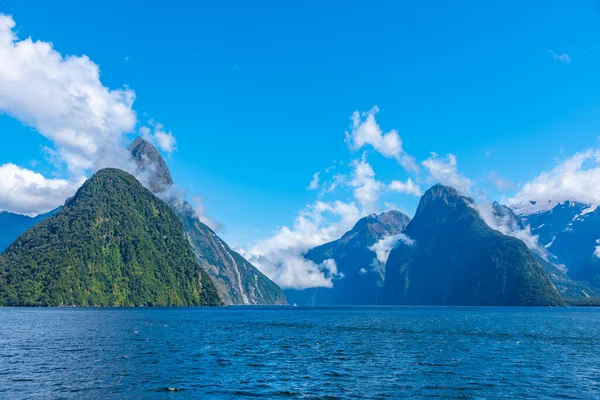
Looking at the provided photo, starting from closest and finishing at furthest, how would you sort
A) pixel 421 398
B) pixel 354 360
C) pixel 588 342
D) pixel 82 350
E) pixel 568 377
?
pixel 421 398 → pixel 568 377 → pixel 354 360 → pixel 82 350 → pixel 588 342

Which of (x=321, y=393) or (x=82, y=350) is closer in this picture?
(x=321, y=393)

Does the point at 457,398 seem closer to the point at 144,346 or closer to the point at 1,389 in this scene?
the point at 1,389

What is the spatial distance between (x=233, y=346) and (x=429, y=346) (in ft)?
127

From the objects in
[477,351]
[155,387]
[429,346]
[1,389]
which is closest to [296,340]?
[429,346]

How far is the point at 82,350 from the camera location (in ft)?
253

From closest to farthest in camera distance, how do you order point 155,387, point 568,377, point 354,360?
point 155,387 < point 568,377 < point 354,360

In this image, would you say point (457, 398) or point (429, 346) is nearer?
point (457, 398)

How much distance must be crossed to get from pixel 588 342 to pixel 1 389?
362ft

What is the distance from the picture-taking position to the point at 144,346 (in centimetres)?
8400

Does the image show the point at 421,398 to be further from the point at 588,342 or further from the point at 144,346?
the point at 588,342

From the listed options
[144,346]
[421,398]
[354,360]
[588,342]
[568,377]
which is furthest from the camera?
[588,342]

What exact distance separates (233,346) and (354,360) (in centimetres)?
2868

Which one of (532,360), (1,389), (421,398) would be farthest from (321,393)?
(532,360)

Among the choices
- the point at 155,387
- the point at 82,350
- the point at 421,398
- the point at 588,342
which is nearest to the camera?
the point at 421,398
